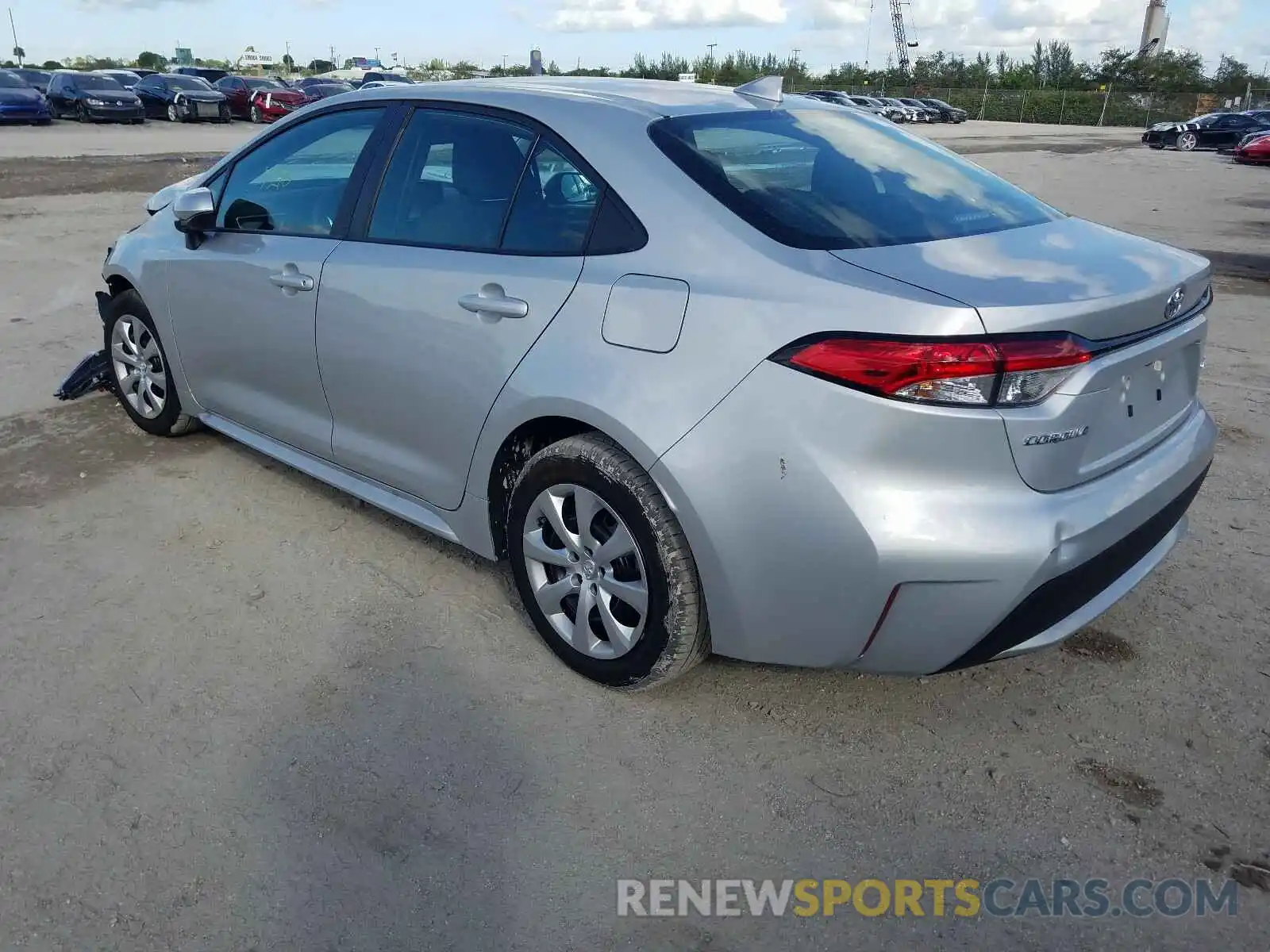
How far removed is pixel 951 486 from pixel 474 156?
6.16 ft

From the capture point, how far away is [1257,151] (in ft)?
86.1

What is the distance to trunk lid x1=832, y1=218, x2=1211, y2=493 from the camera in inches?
88.8

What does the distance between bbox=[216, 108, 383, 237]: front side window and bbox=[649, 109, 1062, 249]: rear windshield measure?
1.35 meters

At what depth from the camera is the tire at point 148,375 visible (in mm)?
4664

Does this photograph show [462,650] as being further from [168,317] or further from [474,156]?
[168,317]

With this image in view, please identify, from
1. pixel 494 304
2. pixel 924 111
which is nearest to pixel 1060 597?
pixel 494 304

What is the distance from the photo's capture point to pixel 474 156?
3.23 m

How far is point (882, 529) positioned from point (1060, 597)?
50 cm

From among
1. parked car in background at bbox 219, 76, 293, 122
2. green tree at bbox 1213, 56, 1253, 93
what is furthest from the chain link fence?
parked car in background at bbox 219, 76, 293, 122

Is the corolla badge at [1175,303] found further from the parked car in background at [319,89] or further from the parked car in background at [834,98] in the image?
the parked car in background at [319,89]

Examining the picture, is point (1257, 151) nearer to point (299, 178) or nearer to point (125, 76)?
point (299, 178)

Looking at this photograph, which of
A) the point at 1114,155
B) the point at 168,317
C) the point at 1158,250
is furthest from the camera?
the point at 1114,155

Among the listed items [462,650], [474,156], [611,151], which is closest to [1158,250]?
[611,151]

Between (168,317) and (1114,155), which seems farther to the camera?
(1114,155)
